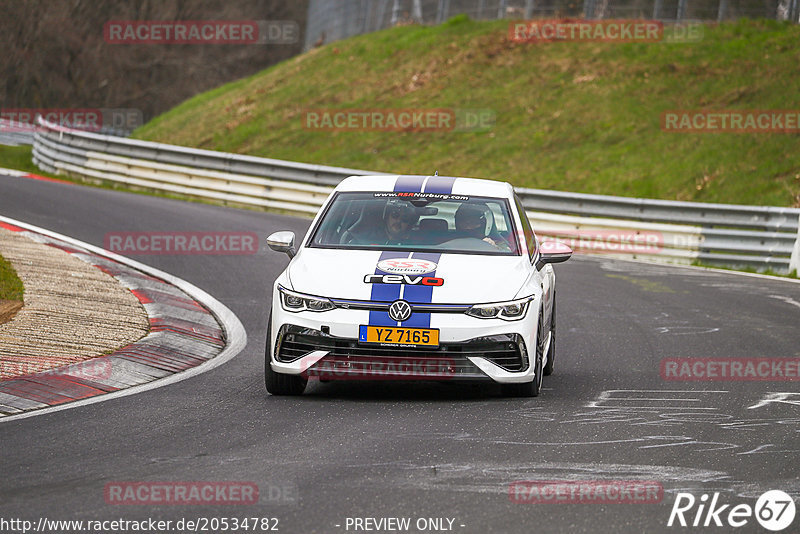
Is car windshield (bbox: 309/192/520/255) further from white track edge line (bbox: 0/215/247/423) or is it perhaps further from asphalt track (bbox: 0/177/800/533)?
white track edge line (bbox: 0/215/247/423)

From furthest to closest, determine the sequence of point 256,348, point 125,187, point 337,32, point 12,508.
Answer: point 337,32 < point 125,187 < point 256,348 < point 12,508

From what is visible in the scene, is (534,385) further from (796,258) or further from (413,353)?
(796,258)

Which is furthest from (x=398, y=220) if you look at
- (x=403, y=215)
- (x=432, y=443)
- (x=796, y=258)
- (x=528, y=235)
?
(x=796, y=258)

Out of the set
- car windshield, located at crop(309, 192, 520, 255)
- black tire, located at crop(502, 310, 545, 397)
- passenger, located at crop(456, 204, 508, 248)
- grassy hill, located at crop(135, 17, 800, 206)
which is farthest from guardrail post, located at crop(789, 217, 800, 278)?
black tire, located at crop(502, 310, 545, 397)

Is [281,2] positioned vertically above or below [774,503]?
above

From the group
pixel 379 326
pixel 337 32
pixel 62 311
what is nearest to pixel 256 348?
pixel 62 311

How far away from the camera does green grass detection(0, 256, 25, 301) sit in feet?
34.6

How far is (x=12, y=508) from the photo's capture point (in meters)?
4.96

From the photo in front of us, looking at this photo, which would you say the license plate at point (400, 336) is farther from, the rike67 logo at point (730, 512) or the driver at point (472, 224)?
the rike67 logo at point (730, 512)

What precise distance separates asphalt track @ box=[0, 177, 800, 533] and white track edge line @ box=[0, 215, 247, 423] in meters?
0.14

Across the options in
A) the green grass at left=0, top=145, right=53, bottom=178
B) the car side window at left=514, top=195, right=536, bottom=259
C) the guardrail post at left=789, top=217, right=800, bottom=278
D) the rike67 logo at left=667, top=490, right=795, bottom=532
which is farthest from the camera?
the green grass at left=0, top=145, right=53, bottom=178

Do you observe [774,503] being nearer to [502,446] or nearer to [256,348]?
[502,446]

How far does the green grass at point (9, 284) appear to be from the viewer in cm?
1054

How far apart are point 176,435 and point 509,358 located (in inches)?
91.9
